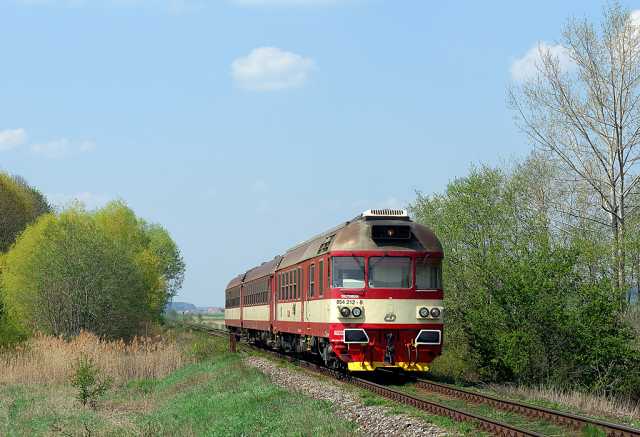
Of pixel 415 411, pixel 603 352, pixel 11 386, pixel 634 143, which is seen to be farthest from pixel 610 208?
pixel 11 386

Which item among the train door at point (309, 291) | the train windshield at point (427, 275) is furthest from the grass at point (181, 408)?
the train windshield at point (427, 275)

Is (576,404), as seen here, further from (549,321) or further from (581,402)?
(549,321)

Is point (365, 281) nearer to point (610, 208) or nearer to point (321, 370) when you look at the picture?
point (321, 370)

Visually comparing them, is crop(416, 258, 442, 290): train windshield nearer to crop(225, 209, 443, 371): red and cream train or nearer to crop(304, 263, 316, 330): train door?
crop(225, 209, 443, 371): red and cream train

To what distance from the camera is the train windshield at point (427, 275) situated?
19109mm

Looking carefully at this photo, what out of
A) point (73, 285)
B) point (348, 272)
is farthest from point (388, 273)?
point (73, 285)

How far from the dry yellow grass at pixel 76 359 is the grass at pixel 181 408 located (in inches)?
33.3

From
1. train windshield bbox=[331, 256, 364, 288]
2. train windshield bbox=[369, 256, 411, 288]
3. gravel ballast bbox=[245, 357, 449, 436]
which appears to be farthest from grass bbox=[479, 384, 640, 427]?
train windshield bbox=[331, 256, 364, 288]

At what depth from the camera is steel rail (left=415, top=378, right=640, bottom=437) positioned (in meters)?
11.3

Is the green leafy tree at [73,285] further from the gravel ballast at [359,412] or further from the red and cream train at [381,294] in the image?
the red and cream train at [381,294]

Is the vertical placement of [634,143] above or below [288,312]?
above

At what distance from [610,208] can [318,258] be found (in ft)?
44.1

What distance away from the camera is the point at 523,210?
33188mm

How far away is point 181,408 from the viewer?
17719 millimetres
